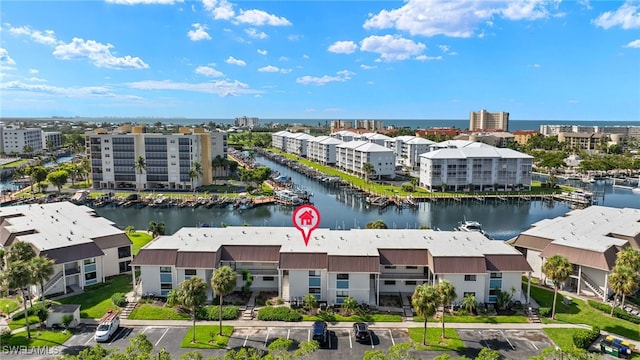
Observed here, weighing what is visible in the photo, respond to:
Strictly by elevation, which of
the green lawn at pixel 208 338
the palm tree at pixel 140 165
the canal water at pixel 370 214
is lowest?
the canal water at pixel 370 214

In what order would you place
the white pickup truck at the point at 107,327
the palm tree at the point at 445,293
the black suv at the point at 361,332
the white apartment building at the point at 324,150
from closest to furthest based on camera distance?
the palm tree at the point at 445,293, the white pickup truck at the point at 107,327, the black suv at the point at 361,332, the white apartment building at the point at 324,150

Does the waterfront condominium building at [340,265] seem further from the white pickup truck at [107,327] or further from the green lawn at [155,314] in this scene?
the white pickup truck at [107,327]

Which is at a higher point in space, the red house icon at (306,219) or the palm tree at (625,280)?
the palm tree at (625,280)

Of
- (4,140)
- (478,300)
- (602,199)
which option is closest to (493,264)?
(478,300)

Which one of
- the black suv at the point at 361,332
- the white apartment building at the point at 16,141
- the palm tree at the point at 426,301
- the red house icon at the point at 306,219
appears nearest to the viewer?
the palm tree at the point at 426,301

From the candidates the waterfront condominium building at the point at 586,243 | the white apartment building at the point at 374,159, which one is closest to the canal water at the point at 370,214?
the white apartment building at the point at 374,159

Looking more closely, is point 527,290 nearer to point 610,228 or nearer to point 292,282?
point 610,228

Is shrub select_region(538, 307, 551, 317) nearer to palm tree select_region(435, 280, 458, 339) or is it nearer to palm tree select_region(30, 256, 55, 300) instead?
palm tree select_region(435, 280, 458, 339)

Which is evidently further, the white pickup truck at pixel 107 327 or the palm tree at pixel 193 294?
the palm tree at pixel 193 294
